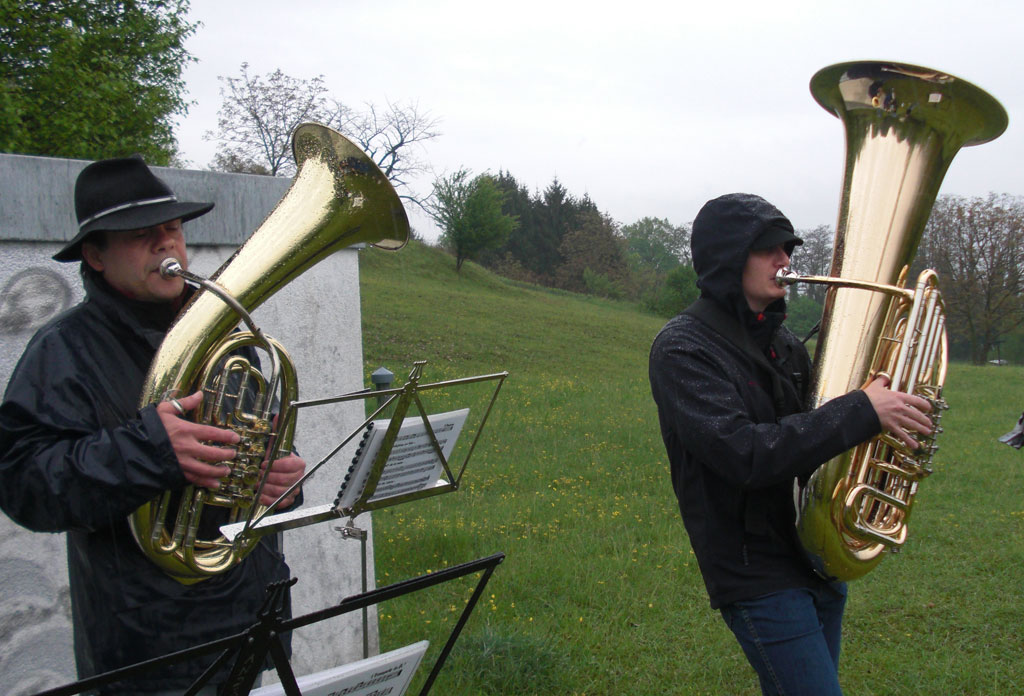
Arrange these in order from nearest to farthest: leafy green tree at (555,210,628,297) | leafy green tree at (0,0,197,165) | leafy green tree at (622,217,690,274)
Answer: leafy green tree at (0,0,197,165)
leafy green tree at (555,210,628,297)
leafy green tree at (622,217,690,274)

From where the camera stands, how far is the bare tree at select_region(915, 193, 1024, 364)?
32.8 metres

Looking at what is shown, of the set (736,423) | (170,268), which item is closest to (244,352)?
(170,268)

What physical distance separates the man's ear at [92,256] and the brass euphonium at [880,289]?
5.65ft

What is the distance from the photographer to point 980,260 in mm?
33562

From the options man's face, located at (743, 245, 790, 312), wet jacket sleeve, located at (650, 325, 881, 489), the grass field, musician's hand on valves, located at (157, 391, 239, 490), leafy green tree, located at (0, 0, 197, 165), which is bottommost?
Answer: the grass field

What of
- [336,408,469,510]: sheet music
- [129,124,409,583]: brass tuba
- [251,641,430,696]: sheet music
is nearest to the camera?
[251,641,430,696]: sheet music

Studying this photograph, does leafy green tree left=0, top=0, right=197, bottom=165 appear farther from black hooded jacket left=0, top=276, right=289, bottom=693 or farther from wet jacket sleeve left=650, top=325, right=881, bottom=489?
wet jacket sleeve left=650, top=325, right=881, bottom=489

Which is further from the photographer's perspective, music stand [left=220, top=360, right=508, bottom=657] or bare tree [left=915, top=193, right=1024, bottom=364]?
bare tree [left=915, top=193, right=1024, bottom=364]

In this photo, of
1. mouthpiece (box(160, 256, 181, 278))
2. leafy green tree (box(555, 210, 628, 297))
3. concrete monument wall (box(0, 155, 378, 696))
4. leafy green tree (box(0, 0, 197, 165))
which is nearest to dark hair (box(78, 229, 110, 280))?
mouthpiece (box(160, 256, 181, 278))

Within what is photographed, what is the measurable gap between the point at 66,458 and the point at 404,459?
2.76ft

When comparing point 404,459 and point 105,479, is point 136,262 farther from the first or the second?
point 404,459

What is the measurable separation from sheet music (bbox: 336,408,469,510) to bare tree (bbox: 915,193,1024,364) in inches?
1345

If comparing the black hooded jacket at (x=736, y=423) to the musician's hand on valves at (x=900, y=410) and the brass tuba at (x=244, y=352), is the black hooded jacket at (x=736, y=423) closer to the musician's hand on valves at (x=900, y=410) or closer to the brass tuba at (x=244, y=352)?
the musician's hand on valves at (x=900, y=410)

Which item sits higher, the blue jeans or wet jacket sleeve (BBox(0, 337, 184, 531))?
wet jacket sleeve (BBox(0, 337, 184, 531))
